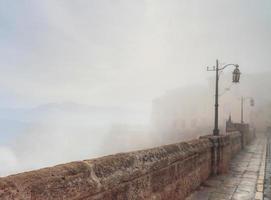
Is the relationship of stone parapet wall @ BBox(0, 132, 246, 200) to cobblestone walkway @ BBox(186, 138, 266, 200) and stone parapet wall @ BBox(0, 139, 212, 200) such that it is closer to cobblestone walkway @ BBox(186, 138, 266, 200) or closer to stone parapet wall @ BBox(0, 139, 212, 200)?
stone parapet wall @ BBox(0, 139, 212, 200)

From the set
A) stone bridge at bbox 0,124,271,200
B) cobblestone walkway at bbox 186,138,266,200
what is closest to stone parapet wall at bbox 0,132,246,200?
stone bridge at bbox 0,124,271,200

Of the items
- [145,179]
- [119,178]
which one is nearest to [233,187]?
[145,179]

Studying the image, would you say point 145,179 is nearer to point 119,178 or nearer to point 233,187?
point 119,178

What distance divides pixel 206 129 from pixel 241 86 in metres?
41.2

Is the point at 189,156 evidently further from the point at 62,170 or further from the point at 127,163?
the point at 62,170

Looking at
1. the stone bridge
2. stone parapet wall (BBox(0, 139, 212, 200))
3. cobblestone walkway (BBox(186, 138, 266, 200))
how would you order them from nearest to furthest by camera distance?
stone parapet wall (BBox(0, 139, 212, 200)) < the stone bridge < cobblestone walkway (BBox(186, 138, 266, 200))

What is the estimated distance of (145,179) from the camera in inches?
194

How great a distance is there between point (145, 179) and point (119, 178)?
37.9 inches

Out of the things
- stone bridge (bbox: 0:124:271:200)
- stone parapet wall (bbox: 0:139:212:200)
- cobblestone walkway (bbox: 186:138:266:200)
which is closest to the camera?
stone parapet wall (bbox: 0:139:212:200)

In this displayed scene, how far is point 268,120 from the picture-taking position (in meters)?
101

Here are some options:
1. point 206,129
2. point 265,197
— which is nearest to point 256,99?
point 206,129

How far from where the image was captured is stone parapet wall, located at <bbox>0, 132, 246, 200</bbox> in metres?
2.65

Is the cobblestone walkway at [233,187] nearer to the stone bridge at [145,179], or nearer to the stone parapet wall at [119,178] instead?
the stone bridge at [145,179]

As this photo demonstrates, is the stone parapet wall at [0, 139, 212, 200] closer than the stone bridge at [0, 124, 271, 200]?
Yes
